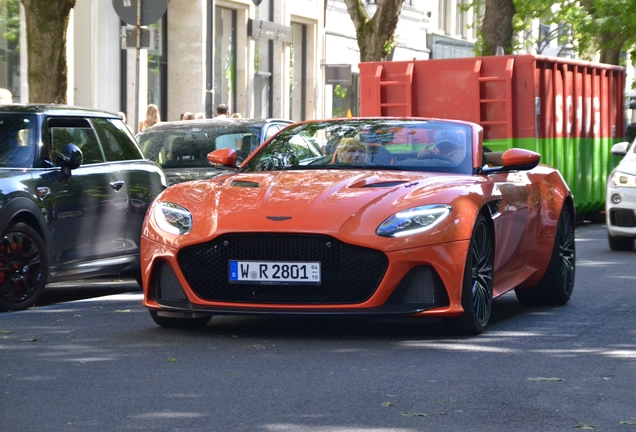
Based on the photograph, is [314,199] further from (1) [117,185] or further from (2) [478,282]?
(1) [117,185]

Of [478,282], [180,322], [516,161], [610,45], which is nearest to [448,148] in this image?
[516,161]

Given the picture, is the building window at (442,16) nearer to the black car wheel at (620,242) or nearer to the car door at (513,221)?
the black car wheel at (620,242)

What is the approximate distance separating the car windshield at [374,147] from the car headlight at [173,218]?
1.08m

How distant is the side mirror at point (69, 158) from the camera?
36.0ft

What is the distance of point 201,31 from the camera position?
104ft

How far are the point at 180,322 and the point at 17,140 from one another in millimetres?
2720

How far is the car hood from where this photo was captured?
26.7ft

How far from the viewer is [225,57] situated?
3422cm

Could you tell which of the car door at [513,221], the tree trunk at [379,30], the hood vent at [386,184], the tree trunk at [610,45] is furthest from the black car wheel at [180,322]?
the tree trunk at [610,45]

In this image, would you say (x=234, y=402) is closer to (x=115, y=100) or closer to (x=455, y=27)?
(x=115, y=100)

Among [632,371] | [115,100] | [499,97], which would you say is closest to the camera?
[632,371]

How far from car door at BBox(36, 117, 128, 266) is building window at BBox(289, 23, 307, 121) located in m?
27.2

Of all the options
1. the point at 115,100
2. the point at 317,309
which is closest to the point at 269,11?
the point at 115,100

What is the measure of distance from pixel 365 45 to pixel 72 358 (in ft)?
59.5
